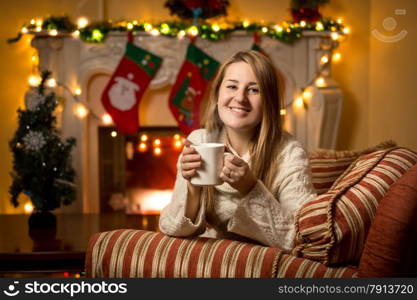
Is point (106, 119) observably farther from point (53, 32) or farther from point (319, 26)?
point (319, 26)

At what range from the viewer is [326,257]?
1248 millimetres

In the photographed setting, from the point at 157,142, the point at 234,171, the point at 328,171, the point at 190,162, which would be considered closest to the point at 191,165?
the point at 190,162

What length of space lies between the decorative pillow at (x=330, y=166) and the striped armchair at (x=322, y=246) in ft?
2.14

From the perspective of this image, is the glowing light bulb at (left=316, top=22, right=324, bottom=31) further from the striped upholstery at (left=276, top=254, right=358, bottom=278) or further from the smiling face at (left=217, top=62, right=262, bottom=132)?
the striped upholstery at (left=276, top=254, right=358, bottom=278)

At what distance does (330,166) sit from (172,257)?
1034 mm

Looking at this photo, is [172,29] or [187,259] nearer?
[187,259]

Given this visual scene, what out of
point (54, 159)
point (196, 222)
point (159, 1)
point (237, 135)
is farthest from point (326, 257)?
point (159, 1)

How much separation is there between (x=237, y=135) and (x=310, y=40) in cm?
198

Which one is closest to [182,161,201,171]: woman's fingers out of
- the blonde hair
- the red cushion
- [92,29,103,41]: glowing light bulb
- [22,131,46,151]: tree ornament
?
the blonde hair

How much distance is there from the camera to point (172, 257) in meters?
1.37

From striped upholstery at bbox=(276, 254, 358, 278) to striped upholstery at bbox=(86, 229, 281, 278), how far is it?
25 millimetres

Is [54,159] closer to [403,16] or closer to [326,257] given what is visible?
[326,257]

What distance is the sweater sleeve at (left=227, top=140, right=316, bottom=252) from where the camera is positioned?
144 centimetres

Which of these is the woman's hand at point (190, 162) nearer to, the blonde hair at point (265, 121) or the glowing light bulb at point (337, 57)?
the blonde hair at point (265, 121)
